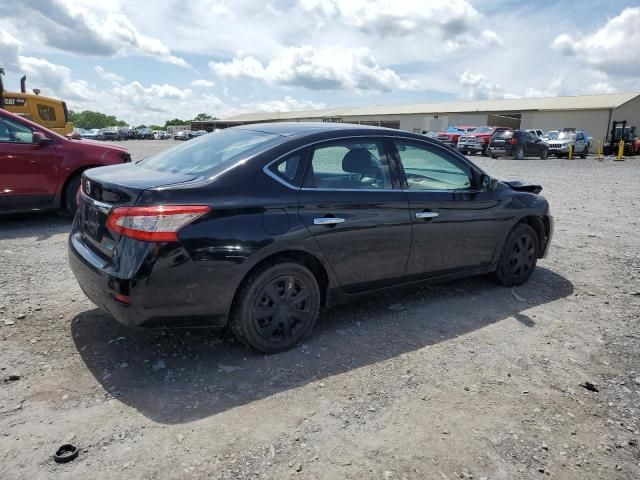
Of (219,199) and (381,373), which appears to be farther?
(381,373)

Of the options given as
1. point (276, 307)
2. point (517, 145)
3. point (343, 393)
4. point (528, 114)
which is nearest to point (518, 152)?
point (517, 145)

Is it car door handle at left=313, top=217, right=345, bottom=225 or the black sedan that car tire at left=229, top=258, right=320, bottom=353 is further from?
car door handle at left=313, top=217, right=345, bottom=225

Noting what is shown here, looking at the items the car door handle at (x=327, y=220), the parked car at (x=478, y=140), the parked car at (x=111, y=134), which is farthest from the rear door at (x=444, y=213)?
the parked car at (x=111, y=134)

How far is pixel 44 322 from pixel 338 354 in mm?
2326

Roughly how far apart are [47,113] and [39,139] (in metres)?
11.6

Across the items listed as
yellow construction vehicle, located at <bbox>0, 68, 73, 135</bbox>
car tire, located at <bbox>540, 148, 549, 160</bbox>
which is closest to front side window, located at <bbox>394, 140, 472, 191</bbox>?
yellow construction vehicle, located at <bbox>0, 68, 73, 135</bbox>

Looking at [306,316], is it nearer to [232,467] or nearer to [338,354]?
[338,354]

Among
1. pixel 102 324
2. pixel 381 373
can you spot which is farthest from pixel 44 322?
pixel 381 373

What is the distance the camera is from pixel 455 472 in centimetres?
237

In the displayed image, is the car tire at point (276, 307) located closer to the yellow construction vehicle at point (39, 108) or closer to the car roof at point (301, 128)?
the car roof at point (301, 128)

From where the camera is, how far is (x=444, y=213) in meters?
4.19

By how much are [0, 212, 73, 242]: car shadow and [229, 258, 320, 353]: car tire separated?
426 centimetres

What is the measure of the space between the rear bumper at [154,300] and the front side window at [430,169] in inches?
76.5

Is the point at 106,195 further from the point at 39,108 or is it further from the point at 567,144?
the point at 567,144
